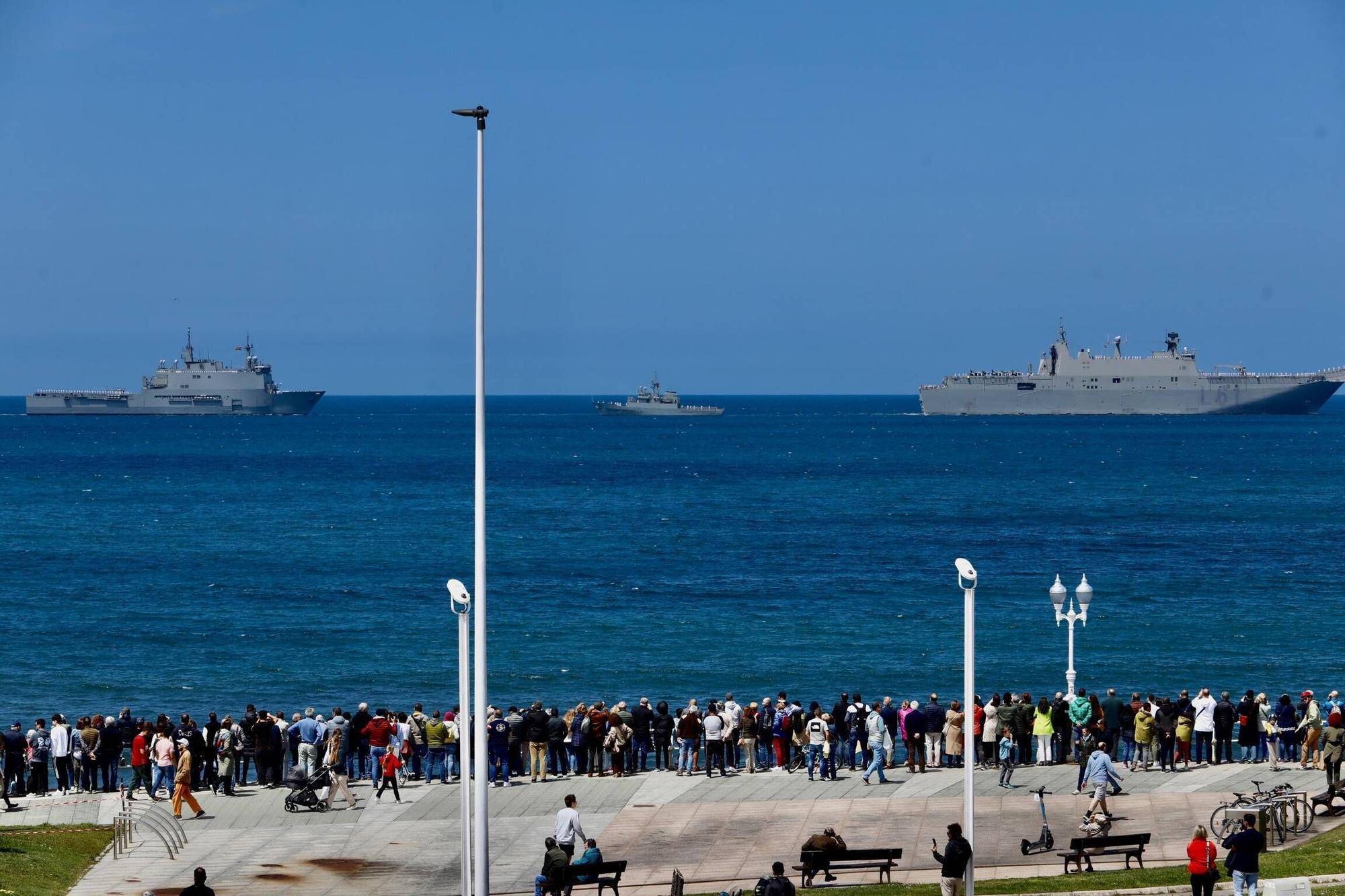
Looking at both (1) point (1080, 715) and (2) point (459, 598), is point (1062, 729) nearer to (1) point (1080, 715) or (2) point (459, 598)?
(1) point (1080, 715)

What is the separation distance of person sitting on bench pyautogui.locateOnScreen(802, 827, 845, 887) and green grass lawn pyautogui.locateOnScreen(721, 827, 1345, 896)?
13.5 inches

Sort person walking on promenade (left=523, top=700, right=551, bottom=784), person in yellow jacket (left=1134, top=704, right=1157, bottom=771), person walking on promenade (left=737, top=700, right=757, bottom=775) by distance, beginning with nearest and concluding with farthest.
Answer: person walking on promenade (left=523, top=700, right=551, bottom=784), person in yellow jacket (left=1134, top=704, right=1157, bottom=771), person walking on promenade (left=737, top=700, right=757, bottom=775)

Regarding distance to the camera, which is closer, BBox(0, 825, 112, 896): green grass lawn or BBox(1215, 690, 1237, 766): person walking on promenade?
BBox(0, 825, 112, 896): green grass lawn

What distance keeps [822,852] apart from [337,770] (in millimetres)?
6971

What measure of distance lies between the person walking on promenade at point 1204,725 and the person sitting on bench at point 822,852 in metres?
8.05

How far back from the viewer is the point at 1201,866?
1505 cm

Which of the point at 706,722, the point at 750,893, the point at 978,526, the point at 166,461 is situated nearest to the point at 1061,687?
the point at 706,722

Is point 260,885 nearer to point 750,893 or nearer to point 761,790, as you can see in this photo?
point 750,893

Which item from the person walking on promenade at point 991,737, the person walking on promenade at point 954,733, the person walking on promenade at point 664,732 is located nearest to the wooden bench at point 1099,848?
the person walking on promenade at point 991,737

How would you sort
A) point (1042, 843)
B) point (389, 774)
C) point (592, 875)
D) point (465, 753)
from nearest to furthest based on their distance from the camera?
point (465, 753)
point (592, 875)
point (1042, 843)
point (389, 774)

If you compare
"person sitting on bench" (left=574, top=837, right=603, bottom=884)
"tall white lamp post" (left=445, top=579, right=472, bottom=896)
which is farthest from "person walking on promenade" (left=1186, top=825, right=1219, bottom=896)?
"tall white lamp post" (left=445, top=579, right=472, bottom=896)

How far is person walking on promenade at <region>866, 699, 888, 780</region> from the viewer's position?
893 inches

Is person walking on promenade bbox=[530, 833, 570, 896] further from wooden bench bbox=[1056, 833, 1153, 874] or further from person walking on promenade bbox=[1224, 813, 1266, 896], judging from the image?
person walking on promenade bbox=[1224, 813, 1266, 896]

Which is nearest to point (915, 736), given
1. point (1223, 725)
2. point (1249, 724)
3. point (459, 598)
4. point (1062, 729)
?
point (1062, 729)
